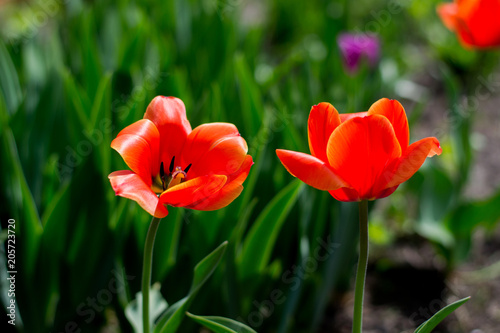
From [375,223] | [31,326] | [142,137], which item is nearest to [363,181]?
[142,137]

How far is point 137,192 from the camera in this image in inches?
27.4

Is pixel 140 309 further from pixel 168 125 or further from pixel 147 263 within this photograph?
pixel 168 125

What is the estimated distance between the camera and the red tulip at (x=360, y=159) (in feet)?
2.34

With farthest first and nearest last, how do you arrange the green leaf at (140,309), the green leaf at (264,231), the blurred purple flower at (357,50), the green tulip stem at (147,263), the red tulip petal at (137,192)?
the blurred purple flower at (357,50) → the green leaf at (264,231) → the green leaf at (140,309) → the green tulip stem at (147,263) → the red tulip petal at (137,192)

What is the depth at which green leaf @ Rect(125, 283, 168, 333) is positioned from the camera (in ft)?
3.43

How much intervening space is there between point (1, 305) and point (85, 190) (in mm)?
334

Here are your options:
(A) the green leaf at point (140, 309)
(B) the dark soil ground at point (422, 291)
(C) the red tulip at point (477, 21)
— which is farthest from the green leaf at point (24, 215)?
(C) the red tulip at point (477, 21)

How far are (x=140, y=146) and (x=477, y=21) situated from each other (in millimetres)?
1166

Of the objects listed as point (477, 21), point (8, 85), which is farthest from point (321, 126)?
point (8, 85)

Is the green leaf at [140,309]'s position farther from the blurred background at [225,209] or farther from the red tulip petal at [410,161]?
the red tulip petal at [410,161]

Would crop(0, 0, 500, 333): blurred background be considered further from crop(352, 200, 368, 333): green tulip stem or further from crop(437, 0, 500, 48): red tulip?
crop(352, 200, 368, 333): green tulip stem

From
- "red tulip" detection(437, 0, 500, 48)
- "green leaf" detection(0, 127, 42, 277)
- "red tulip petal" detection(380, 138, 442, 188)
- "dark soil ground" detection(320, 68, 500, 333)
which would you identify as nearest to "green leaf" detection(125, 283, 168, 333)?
"green leaf" detection(0, 127, 42, 277)

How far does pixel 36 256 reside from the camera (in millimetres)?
1262

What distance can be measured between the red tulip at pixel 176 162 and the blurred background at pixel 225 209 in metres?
0.26
